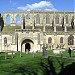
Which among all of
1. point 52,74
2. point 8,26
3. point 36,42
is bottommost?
point 52,74

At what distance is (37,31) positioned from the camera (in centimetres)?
7325


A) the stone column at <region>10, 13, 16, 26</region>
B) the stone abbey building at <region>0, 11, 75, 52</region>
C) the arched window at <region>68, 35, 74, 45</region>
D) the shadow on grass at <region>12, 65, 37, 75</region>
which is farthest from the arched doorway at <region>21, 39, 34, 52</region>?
the shadow on grass at <region>12, 65, 37, 75</region>

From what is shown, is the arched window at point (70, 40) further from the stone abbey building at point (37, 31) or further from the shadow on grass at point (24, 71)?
the shadow on grass at point (24, 71)

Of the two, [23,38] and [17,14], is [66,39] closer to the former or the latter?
[23,38]

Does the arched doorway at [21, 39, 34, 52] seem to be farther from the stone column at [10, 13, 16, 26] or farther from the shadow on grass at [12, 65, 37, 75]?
the shadow on grass at [12, 65, 37, 75]

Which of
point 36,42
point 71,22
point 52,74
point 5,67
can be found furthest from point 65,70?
point 71,22

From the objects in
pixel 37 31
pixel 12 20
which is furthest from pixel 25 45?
pixel 12 20

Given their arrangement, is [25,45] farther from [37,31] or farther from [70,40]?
[70,40]

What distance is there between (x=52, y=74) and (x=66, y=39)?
4988 cm

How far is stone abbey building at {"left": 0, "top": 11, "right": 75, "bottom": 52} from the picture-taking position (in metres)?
73.4

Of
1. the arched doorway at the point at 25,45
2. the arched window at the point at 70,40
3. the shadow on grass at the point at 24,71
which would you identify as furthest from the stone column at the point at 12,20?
the shadow on grass at the point at 24,71

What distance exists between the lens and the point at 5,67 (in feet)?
101

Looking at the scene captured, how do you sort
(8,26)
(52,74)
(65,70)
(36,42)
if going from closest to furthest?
(52,74) < (65,70) < (36,42) < (8,26)

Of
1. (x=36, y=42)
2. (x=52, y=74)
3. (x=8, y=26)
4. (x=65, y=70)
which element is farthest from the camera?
(x=8, y=26)
